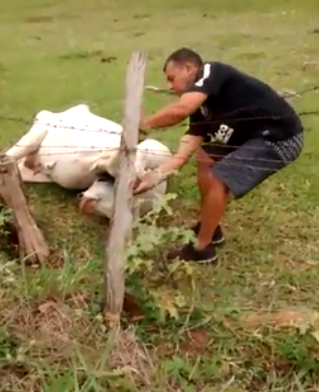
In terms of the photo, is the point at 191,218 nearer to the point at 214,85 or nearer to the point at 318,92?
the point at 214,85

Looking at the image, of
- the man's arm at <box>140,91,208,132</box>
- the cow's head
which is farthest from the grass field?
the man's arm at <box>140,91,208,132</box>

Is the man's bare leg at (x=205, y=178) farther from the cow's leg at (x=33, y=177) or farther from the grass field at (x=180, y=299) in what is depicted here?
the cow's leg at (x=33, y=177)

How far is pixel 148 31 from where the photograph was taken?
40.1ft

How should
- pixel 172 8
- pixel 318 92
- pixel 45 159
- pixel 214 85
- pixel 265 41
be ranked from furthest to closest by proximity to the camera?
pixel 172 8
pixel 265 41
pixel 318 92
pixel 45 159
pixel 214 85

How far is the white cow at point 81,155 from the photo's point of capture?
5320 mm

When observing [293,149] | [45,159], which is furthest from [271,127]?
[45,159]

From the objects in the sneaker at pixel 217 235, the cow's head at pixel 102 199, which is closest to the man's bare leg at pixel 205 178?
the sneaker at pixel 217 235

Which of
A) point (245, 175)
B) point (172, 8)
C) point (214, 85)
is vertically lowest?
point (172, 8)

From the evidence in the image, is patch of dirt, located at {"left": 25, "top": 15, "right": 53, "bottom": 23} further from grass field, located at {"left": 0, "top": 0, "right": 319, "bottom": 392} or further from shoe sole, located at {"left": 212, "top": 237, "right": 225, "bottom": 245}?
shoe sole, located at {"left": 212, "top": 237, "right": 225, "bottom": 245}

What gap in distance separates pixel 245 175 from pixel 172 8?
967 centimetres

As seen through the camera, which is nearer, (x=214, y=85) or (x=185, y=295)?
(x=185, y=295)

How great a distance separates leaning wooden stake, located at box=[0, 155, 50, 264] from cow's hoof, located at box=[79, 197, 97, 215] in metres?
0.51

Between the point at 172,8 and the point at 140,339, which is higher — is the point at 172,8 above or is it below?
below

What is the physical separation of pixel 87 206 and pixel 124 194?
132 centimetres
